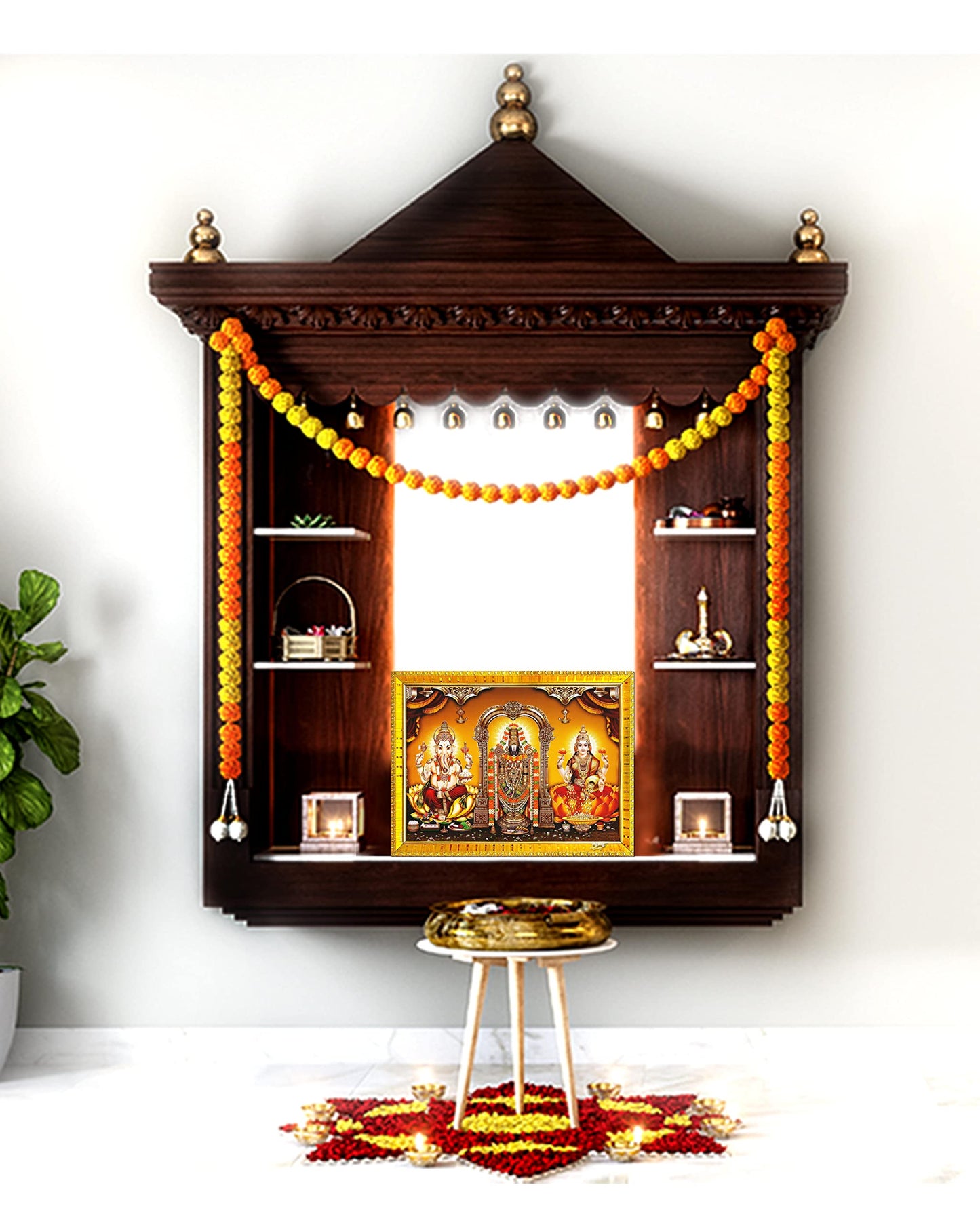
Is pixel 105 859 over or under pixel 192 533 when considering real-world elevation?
under

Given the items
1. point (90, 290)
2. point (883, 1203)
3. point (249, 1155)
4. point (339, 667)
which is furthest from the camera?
point (90, 290)

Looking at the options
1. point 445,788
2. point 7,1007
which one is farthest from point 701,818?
point 7,1007

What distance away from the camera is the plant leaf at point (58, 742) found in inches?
165

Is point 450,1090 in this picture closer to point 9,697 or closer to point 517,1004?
point 517,1004

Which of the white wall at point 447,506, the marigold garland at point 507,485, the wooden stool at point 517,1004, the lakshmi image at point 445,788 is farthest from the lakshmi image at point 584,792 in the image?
the marigold garland at point 507,485

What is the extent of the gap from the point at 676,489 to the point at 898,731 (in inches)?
38.8

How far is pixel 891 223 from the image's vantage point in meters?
4.39

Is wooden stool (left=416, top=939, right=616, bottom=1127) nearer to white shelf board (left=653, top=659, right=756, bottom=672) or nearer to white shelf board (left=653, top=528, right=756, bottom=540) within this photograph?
white shelf board (left=653, top=659, right=756, bottom=672)

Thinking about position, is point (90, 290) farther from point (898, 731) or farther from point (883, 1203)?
point (883, 1203)

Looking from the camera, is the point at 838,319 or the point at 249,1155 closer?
the point at 249,1155

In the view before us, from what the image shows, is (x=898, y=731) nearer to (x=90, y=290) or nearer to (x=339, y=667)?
(x=339, y=667)

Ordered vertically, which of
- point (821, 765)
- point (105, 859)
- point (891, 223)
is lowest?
point (105, 859)

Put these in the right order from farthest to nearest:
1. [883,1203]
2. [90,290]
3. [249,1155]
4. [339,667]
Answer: [90,290] < [339,667] < [249,1155] < [883,1203]

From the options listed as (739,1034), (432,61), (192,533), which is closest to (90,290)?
(192,533)
